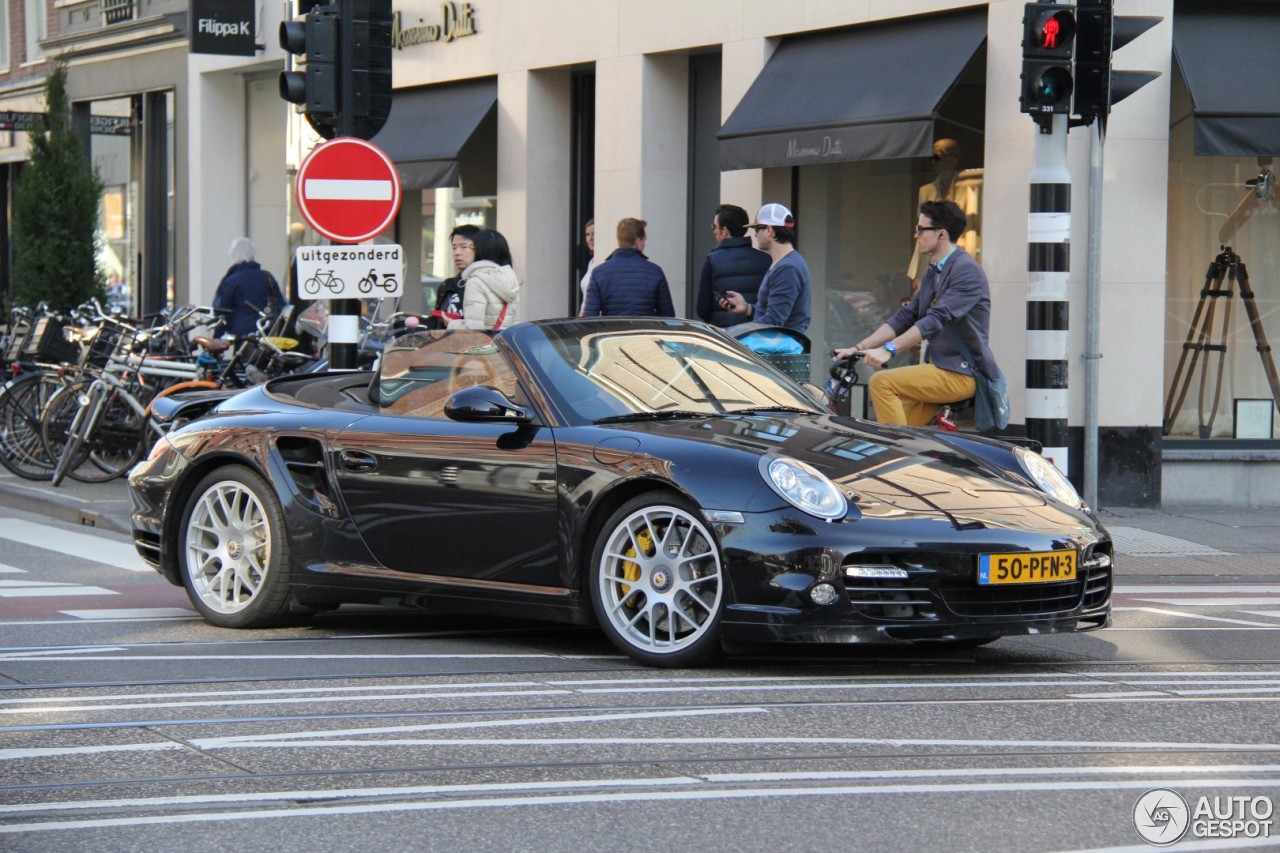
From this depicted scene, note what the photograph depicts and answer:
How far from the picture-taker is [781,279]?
1294cm

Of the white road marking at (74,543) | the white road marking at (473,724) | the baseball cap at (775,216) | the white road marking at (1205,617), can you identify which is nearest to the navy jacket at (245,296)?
the white road marking at (74,543)

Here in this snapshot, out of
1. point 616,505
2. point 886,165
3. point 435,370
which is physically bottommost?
point 616,505

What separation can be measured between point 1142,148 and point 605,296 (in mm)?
3969

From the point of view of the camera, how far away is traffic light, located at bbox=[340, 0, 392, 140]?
1138cm

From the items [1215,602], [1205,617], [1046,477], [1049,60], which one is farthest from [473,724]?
[1049,60]

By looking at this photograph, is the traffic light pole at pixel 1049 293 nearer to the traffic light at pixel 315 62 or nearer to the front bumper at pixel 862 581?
the traffic light at pixel 315 62

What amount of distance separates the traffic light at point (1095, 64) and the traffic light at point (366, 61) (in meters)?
3.94

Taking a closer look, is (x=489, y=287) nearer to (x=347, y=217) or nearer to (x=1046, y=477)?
(x=347, y=217)

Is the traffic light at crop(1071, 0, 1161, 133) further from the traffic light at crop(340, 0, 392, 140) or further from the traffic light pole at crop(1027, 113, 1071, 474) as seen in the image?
the traffic light at crop(340, 0, 392, 140)

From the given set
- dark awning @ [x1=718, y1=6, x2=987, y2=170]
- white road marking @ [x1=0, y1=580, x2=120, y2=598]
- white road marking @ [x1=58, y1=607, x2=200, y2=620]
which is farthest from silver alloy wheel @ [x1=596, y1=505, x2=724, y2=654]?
dark awning @ [x1=718, y1=6, x2=987, y2=170]

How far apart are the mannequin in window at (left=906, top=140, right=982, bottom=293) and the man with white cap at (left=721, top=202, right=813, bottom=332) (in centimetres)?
212

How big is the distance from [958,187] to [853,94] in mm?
1088

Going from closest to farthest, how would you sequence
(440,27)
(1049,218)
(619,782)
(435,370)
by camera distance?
(619,782) < (435,370) < (1049,218) < (440,27)

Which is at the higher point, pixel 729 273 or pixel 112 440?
pixel 729 273
